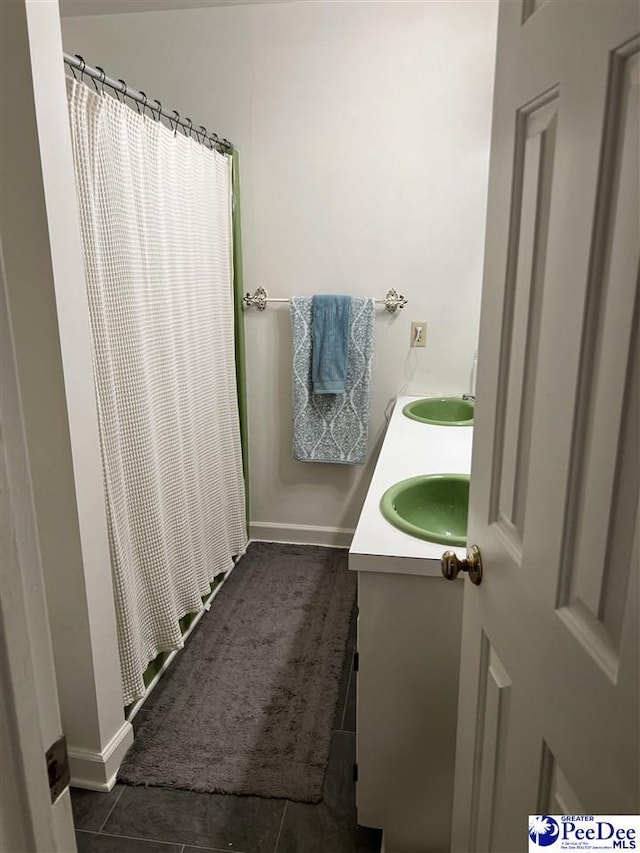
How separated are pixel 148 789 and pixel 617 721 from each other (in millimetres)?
1553

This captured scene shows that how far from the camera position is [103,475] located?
5.36ft

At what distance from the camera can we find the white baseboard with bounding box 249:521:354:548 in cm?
312

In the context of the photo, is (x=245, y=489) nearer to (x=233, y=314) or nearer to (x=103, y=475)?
(x=233, y=314)

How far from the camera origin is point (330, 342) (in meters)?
2.76

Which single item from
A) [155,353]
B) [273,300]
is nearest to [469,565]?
[155,353]

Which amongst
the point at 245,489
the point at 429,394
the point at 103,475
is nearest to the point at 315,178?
the point at 429,394

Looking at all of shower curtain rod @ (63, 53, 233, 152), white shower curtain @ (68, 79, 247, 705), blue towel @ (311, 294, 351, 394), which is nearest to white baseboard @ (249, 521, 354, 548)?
white shower curtain @ (68, 79, 247, 705)

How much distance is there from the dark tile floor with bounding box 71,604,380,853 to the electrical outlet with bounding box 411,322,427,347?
71.9 inches

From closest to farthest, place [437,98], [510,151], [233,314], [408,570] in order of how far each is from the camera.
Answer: [510,151]
[408,570]
[437,98]
[233,314]

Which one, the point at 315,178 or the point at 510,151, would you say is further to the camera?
the point at 315,178

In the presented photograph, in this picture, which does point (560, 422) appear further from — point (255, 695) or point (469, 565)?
point (255, 695)

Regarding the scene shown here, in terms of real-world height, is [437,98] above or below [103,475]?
above

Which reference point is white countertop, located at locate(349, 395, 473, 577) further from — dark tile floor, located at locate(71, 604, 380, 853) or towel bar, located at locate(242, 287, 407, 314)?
dark tile floor, located at locate(71, 604, 380, 853)

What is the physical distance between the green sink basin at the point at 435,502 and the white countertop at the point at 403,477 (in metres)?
0.05
